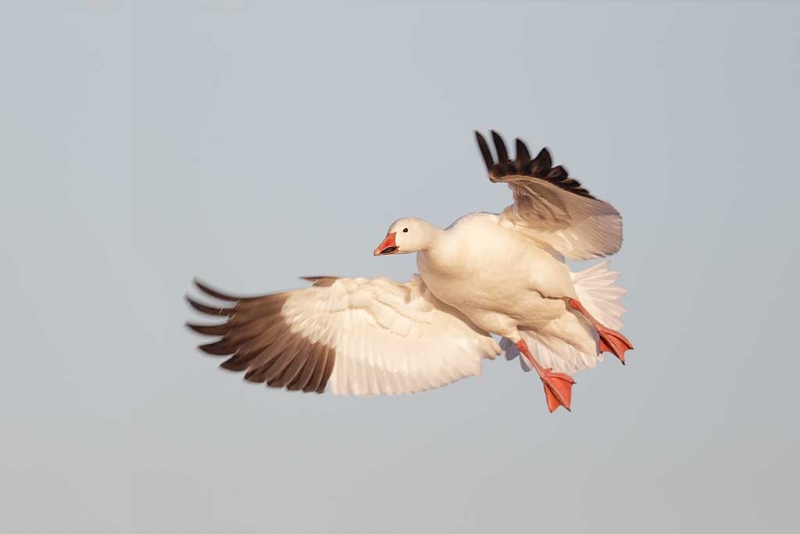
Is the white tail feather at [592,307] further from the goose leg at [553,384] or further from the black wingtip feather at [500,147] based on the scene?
the black wingtip feather at [500,147]

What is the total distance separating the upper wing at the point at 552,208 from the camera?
33.9ft

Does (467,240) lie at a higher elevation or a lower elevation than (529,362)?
higher

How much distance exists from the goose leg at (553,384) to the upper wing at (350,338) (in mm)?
360

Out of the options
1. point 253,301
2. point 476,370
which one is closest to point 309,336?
point 253,301

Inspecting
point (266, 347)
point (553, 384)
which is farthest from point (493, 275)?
point (266, 347)

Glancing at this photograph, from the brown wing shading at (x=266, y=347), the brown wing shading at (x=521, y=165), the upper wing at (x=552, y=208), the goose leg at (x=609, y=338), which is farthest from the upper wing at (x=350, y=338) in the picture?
the brown wing shading at (x=521, y=165)

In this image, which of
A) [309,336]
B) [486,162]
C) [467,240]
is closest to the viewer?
[486,162]

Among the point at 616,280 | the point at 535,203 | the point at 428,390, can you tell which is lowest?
the point at 428,390

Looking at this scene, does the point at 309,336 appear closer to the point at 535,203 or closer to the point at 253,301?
the point at 253,301

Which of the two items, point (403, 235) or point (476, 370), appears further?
point (476, 370)

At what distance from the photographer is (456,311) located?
1252 cm

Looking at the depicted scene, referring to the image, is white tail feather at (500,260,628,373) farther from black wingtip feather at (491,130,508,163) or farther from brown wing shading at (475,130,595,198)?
black wingtip feather at (491,130,508,163)

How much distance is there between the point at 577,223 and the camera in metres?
11.6

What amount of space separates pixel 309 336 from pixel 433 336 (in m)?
1.20
